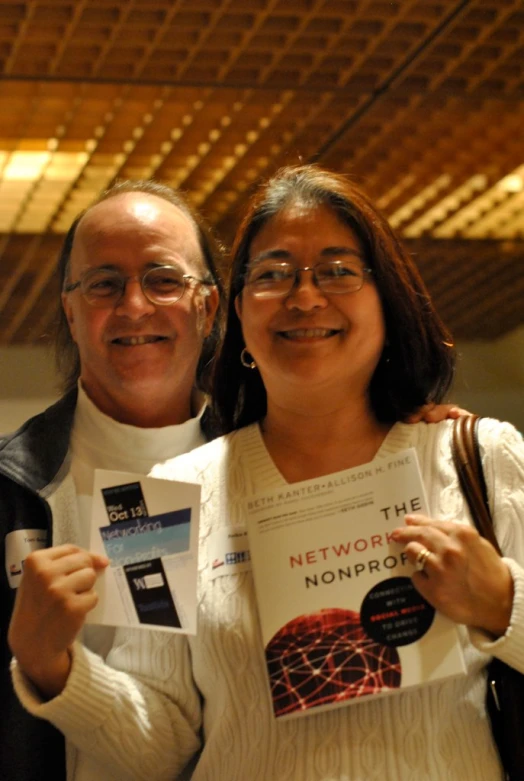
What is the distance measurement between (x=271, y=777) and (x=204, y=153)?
233 centimetres

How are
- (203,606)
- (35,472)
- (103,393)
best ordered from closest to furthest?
(203,606)
(35,472)
(103,393)

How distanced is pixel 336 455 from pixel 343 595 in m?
0.28

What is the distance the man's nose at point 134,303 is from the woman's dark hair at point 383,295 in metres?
0.21

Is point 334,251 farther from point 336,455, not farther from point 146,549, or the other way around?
point 146,549

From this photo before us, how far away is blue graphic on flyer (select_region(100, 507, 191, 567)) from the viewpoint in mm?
1545

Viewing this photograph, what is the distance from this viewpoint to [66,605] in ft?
4.82

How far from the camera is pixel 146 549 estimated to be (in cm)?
155

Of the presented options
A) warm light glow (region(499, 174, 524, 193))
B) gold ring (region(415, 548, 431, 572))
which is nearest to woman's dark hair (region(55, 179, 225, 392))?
gold ring (region(415, 548, 431, 572))

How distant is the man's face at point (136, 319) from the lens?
201 centimetres

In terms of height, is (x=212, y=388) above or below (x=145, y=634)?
above

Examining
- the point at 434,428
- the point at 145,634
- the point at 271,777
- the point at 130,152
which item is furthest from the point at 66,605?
the point at 130,152

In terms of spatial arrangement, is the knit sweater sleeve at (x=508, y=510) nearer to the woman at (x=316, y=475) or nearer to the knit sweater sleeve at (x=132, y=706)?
the woman at (x=316, y=475)

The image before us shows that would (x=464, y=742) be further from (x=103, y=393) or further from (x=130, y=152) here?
(x=130, y=152)

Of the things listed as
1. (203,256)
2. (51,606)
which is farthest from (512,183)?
(51,606)
